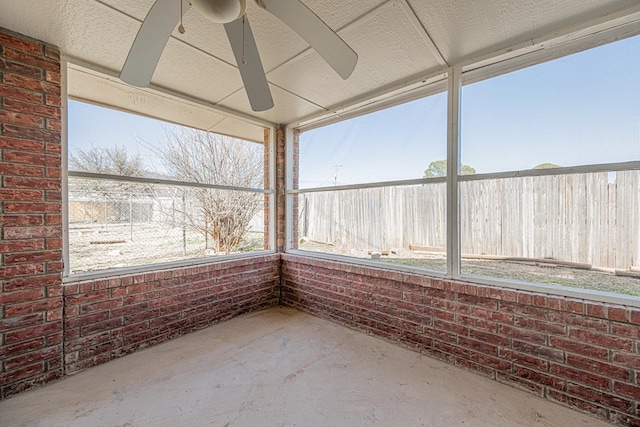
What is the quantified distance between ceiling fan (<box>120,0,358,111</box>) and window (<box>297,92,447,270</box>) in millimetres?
1358

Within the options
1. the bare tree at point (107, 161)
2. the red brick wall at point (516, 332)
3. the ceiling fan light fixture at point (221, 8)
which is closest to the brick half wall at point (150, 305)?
the bare tree at point (107, 161)

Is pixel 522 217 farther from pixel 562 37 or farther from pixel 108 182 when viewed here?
pixel 108 182

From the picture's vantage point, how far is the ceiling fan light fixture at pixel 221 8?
1089mm

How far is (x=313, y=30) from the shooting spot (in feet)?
4.17

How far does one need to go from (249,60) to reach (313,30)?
41 cm

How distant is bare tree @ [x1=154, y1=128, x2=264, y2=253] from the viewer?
2.93 m

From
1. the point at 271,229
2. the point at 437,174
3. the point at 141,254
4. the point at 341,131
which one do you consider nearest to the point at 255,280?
the point at 271,229

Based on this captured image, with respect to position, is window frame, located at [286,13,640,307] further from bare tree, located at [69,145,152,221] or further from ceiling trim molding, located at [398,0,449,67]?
bare tree, located at [69,145,152,221]

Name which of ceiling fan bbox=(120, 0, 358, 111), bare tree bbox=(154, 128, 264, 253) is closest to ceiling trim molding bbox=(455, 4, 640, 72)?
ceiling fan bbox=(120, 0, 358, 111)

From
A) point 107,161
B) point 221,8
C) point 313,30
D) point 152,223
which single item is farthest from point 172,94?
point 313,30

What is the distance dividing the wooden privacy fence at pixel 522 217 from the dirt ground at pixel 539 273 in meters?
0.08

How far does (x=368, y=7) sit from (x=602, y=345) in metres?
2.53

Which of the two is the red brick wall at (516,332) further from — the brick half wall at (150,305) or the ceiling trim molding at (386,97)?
the ceiling trim molding at (386,97)

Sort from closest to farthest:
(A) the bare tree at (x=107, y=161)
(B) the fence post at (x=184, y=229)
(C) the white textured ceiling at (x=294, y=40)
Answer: (C) the white textured ceiling at (x=294, y=40), (A) the bare tree at (x=107, y=161), (B) the fence post at (x=184, y=229)
